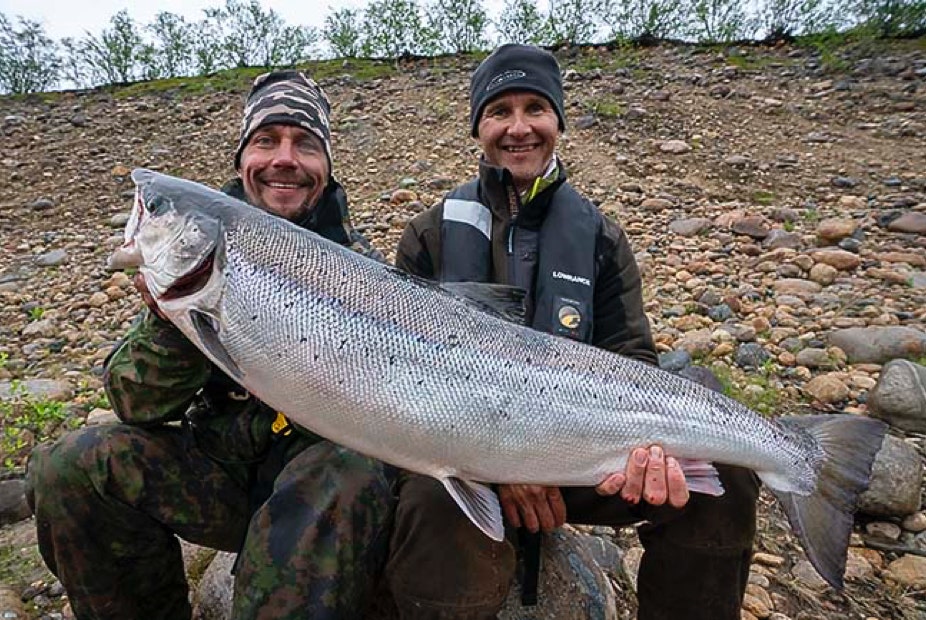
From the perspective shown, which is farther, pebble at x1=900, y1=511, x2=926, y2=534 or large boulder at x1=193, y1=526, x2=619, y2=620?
pebble at x1=900, y1=511, x2=926, y2=534

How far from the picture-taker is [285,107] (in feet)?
11.1

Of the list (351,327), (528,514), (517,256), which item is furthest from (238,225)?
(528,514)

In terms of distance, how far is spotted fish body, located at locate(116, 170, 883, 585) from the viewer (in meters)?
2.51

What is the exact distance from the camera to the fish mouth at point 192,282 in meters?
2.63

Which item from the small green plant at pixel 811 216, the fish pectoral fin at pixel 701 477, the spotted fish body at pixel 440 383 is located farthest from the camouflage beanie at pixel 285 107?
the small green plant at pixel 811 216

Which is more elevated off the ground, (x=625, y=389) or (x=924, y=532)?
(x=625, y=389)

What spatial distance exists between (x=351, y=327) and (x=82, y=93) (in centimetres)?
1423

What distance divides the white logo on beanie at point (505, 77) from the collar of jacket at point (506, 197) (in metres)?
0.44

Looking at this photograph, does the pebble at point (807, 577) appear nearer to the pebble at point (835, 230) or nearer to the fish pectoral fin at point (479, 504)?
the fish pectoral fin at point (479, 504)

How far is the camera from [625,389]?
2682mm

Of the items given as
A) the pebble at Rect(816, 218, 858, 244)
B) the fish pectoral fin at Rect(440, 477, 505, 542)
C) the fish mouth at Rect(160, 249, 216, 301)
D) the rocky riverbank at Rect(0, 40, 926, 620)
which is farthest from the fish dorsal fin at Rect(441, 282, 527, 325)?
the pebble at Rect(816, 218, 858, 244)

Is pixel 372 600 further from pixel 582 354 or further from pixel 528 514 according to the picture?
pixel 582 354

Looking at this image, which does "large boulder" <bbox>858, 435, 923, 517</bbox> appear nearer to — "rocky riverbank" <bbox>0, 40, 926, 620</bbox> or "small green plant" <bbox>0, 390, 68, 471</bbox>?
"rocky riverbank" <bbox>0, 40, 926, 620</bbox>

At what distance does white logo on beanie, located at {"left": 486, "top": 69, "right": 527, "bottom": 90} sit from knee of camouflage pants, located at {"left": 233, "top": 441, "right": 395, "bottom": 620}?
2.15 meters
